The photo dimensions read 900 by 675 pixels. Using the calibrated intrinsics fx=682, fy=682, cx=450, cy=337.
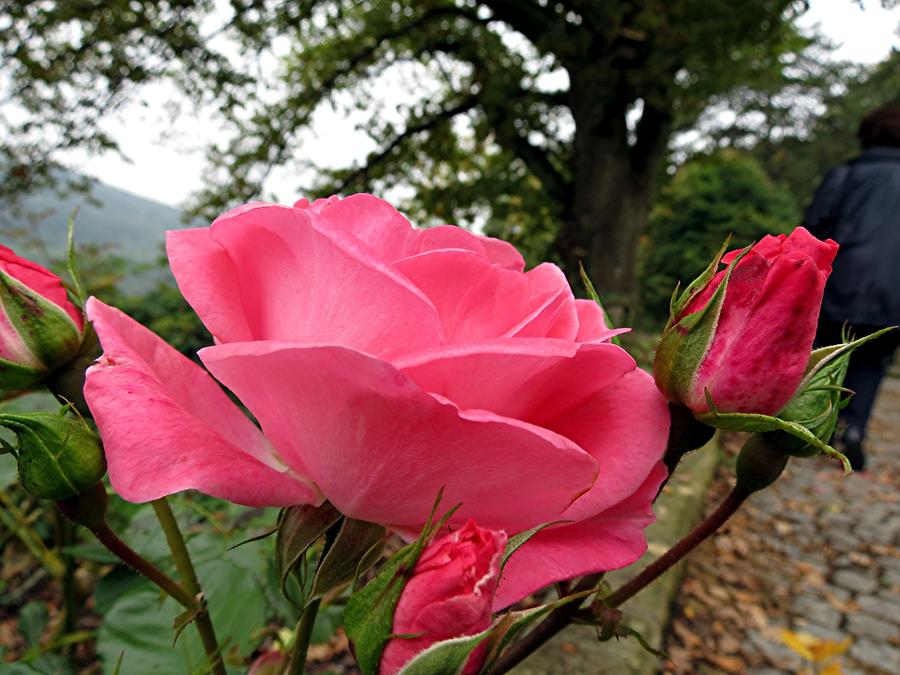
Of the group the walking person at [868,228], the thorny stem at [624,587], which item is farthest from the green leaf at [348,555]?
the walking person at [868,228]

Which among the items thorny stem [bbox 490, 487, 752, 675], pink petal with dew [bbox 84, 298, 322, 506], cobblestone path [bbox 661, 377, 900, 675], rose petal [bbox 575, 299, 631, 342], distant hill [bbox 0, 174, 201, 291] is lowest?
cobblestone path [bbox 661, 377, 900, 675]

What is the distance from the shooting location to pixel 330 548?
0.36 m

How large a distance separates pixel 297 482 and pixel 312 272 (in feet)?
0.35

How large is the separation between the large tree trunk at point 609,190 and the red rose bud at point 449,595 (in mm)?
5181

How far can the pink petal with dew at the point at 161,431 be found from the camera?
0.96 feet

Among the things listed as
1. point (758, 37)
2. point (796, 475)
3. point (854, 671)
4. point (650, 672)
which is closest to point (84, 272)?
point (650, 672)

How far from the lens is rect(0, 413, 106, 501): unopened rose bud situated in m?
0.34

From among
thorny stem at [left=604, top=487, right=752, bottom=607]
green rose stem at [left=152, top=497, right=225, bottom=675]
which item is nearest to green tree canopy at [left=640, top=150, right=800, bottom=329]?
thorny stem at [left=604, top=487, right=752, bottom=607]

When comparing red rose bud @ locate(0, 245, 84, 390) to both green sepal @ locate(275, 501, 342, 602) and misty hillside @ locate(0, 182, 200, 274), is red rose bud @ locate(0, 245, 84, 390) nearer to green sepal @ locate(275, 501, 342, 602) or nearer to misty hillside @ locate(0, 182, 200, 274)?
misty hillside @ locate(0, 182, 200, 274)

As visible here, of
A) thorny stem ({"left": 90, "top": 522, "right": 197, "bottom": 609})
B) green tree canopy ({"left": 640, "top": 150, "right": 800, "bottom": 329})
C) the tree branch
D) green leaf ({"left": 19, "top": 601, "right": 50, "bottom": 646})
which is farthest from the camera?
green tree canopy ({"left": 640, "top": 150, "right": 800, "bottom": 329})

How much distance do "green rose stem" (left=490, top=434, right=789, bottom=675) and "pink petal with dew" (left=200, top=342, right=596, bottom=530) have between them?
4.5 inches

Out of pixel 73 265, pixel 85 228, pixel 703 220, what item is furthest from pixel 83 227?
pixel 703 220

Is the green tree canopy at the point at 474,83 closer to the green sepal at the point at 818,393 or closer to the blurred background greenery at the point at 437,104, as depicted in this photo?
the blurred background greenery at the point at 437,104

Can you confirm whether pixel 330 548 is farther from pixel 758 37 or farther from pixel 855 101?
pixel 855 101
